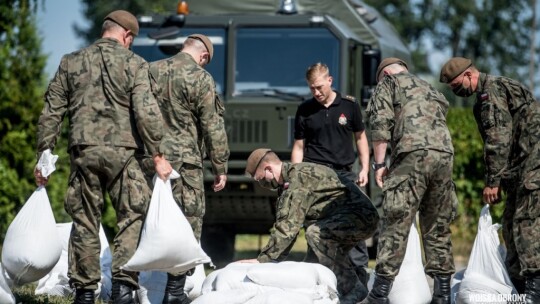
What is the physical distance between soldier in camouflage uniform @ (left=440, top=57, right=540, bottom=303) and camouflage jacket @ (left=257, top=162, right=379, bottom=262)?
943mm

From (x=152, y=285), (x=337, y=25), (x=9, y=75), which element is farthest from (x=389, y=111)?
(x=9, y=75)

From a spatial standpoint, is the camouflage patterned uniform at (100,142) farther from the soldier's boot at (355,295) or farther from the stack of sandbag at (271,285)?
the soldier's boot at (355,295)

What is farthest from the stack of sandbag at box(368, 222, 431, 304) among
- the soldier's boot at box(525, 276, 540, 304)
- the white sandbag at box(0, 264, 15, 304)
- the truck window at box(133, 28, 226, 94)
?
the truck window at box(133, 28, 226, 94)

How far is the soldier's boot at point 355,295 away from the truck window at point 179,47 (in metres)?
3.86

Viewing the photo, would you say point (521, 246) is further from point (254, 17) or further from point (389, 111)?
point (254, 17)

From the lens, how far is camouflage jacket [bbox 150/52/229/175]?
8.17m

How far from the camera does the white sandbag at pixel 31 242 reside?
25.8 feet

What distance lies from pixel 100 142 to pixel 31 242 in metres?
0.86

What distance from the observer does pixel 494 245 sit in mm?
8266

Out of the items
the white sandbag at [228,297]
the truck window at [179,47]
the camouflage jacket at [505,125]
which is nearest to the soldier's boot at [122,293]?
the white sandbag at [228,297]

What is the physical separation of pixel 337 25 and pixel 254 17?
2.86ft

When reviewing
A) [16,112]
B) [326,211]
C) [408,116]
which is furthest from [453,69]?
[16,112]

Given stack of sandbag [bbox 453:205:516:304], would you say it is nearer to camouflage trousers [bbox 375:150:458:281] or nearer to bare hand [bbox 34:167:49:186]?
camouflage trousers [bbox 375:150:458:281]

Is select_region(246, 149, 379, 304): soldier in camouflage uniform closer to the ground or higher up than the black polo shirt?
closer to the ground
